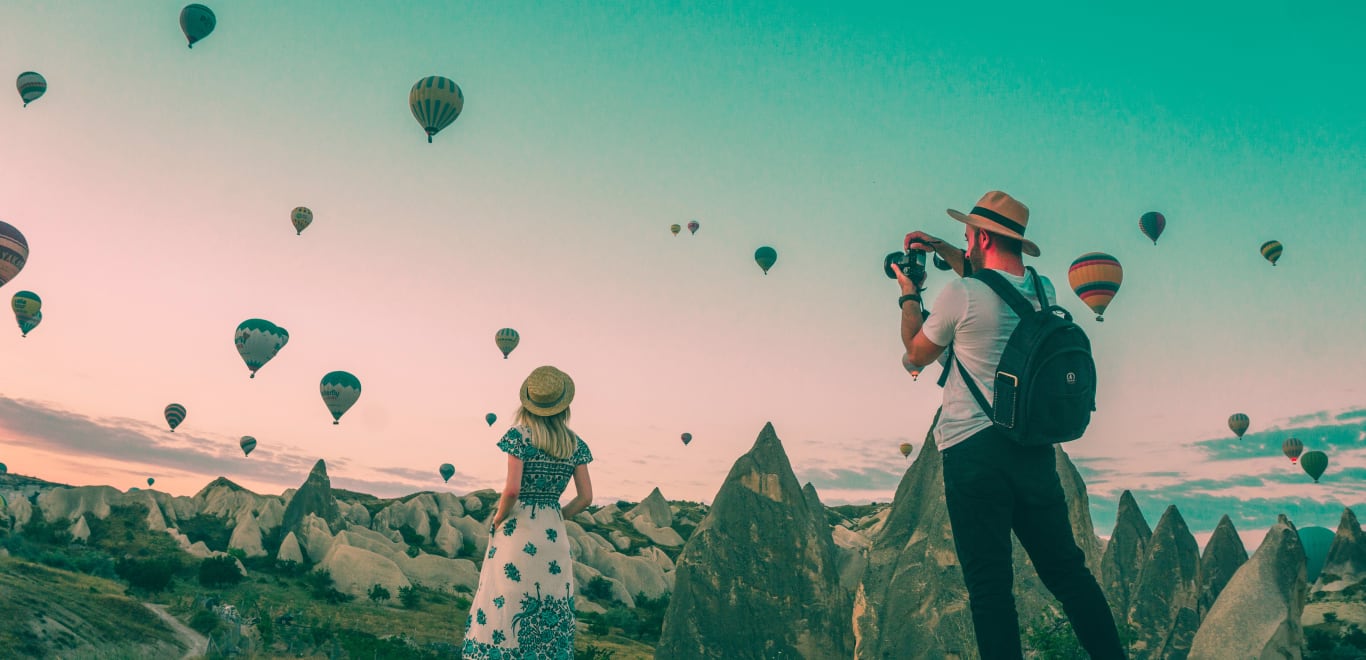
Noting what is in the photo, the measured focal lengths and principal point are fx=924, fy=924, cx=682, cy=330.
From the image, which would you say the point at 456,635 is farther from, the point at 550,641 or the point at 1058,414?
the point at 1058,414

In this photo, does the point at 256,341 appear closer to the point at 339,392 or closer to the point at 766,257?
the point at 339,392

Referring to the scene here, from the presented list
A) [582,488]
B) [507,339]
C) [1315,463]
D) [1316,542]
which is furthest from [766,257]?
[1316,542]

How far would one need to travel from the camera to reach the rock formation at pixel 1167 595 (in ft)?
124

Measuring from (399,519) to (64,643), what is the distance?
56395 millimetres

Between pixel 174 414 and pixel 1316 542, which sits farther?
pixel 1316 542

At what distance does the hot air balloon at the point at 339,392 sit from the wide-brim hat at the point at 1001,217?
43.9 metres

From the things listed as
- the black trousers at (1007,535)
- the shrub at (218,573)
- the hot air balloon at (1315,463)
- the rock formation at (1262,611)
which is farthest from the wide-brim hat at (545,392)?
the hot air balloon at (1315,463)

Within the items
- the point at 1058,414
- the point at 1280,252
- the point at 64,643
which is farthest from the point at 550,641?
the point at 1280,252

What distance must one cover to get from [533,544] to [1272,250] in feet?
186

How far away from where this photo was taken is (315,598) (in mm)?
39969

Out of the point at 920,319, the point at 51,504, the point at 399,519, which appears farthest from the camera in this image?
the point at 399,519

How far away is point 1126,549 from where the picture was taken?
4403 cm

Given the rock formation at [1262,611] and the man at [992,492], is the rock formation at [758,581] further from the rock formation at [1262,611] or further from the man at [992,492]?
the man at [992,492]

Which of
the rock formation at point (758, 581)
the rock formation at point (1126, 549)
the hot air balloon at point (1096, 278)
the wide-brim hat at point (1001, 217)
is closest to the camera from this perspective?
the wide-brim hat at point (1001, 217)
